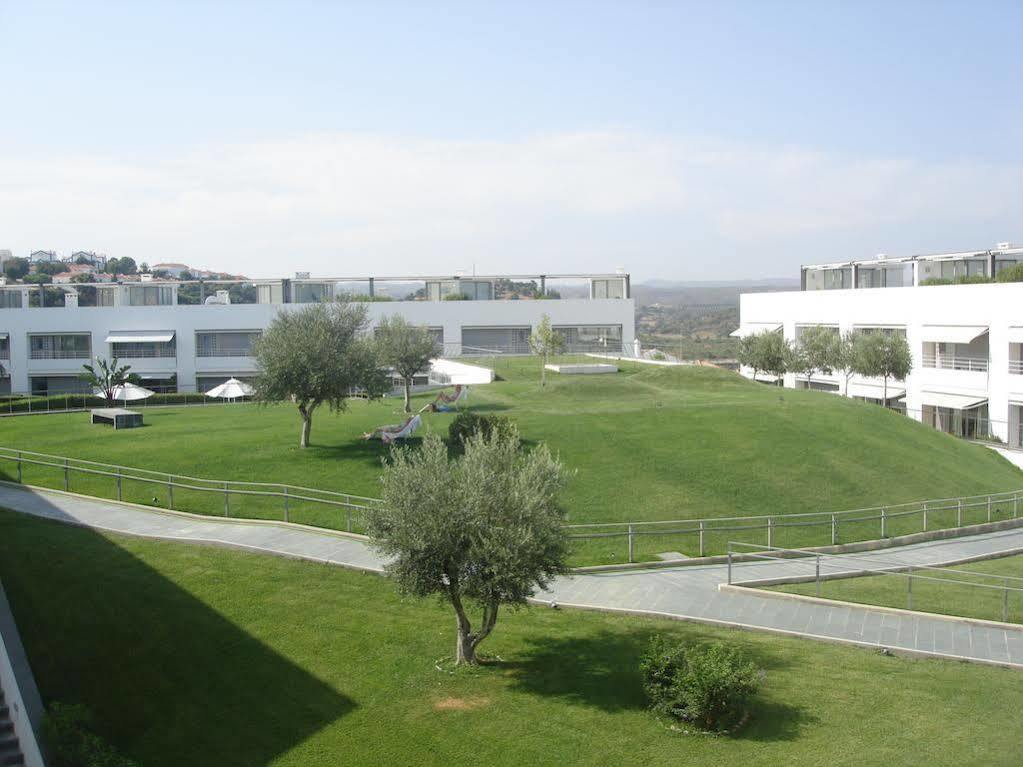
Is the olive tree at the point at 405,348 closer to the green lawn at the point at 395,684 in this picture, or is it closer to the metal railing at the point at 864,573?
the green lawn at the point at 395,684

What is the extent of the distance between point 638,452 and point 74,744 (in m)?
18.4

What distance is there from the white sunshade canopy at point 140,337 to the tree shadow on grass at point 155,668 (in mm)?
46746

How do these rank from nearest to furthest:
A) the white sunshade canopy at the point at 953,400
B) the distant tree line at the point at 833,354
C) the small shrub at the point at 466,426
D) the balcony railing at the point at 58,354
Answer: the small shrub at the point at 466,426 → the white sunshade canopy at the point at 953,400 → the distant tree line at the point at 833,354 → the balcony railing at the point at 58,354

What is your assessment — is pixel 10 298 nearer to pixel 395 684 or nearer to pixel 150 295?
pixel 150 295

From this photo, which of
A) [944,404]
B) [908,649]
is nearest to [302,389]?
[908,649]

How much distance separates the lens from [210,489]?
77.9 feet

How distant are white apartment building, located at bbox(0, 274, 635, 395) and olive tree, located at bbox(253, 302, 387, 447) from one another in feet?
102

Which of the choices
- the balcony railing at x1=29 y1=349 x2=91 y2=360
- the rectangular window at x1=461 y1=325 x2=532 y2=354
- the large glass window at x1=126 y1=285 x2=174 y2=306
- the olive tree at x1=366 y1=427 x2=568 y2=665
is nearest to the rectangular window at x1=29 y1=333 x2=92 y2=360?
the balcony railing at x1=29 y1=349 x2=91 y2=360

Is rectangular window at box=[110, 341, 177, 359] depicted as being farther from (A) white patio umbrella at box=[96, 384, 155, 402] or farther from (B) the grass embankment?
(B) the grass embankment

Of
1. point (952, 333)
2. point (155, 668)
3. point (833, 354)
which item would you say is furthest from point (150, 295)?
point (155, 668)

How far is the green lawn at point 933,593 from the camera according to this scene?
655 inches

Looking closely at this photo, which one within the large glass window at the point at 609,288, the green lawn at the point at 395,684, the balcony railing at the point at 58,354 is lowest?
the green lawn at the point at 395,684

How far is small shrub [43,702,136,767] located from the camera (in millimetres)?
11664

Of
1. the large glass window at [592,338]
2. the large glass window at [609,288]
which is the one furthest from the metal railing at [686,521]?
the large glass window at [609,288]
